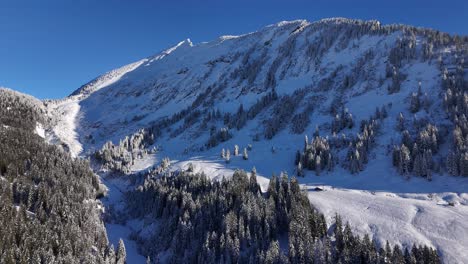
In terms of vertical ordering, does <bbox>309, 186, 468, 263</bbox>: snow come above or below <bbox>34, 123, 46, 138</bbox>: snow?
below

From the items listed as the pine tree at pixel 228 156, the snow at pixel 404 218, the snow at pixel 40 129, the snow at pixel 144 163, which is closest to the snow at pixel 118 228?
the snow at pixel 144 163

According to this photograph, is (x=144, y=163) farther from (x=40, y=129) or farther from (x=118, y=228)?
(x=40, y=129)

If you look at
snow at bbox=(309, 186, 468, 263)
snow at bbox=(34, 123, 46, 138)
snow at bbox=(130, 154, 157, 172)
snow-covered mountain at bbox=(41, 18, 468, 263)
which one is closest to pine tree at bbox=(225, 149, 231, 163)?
snow-covered mountain at bbox=(41, 18, 468, 263)

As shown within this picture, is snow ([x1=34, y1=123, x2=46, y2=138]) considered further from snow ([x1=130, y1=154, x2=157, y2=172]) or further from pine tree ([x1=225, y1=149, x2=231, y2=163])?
pine tree ([x1=225, y1=149, x2=231, y2=163])

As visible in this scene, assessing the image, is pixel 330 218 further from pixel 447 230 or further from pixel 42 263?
pixel 42 263

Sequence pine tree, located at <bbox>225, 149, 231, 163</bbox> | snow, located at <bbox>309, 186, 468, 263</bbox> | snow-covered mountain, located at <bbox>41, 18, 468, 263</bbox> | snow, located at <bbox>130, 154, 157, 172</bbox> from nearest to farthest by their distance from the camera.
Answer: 1. snow, located at <bbox>309, 186, 468, 263</bbox>
2. snow-covered mountain, located at <bbox>41, 18, 468, 263</bbox>
3. pine tree, located at <bbox>225, 149, 231, 163</bbox>
4. snow, located at <bbox>130, 154, 157, 172</bbox>

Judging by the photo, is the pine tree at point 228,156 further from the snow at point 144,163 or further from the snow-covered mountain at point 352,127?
the snow at point 144,163

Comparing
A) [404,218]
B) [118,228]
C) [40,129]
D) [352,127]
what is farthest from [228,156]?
[40,129]

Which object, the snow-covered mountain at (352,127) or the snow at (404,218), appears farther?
the snow-covered mountain at (352,127)
